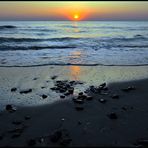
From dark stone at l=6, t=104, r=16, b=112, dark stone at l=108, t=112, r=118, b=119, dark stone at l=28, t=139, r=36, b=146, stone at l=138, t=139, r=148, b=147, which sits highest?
dark stone at l=6, t=104, r=16, b=112

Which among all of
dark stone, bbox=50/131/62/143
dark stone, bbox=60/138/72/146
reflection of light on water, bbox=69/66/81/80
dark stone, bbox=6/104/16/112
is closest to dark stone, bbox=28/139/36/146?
dark stone, bbox=50/131/62/143

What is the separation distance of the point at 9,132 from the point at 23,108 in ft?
4.41

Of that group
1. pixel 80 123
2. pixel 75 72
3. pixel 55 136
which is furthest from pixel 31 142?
pixel 75 72

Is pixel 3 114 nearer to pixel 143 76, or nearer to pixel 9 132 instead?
pixel 9 132

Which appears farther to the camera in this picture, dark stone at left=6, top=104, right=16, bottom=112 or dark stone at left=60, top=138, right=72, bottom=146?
dark stone at left=6, top=104, right=16, bottom=112

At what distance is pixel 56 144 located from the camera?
14.8ft

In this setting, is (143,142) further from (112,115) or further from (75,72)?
(75,72)

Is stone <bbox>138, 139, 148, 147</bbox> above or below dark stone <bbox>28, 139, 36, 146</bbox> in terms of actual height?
below

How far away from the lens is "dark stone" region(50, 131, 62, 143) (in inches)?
181

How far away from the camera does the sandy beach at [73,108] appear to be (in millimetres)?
4777

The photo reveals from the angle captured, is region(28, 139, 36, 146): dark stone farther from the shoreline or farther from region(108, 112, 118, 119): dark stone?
region(108, 112, 118, 119): dark stone

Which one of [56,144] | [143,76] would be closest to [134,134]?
[56,144]

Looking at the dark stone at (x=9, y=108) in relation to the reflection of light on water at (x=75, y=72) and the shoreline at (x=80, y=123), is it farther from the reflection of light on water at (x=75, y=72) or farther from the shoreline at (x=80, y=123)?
the reflection of light on water at (x=75, y=72)

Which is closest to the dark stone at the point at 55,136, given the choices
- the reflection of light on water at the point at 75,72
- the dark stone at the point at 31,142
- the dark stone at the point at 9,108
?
the dark stone at the point at 31,142
